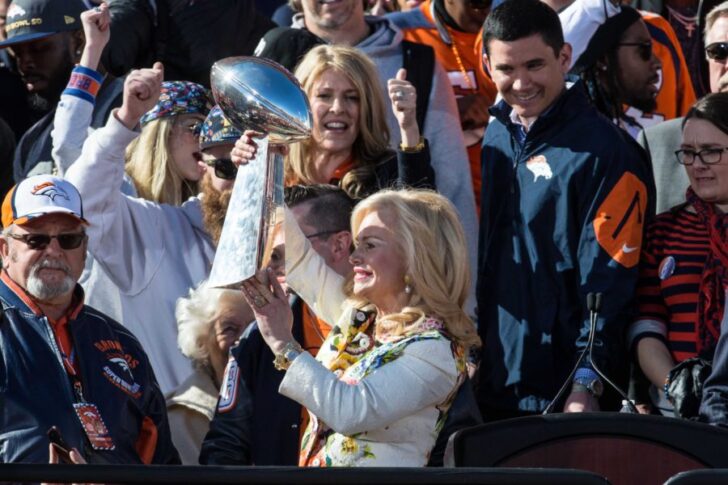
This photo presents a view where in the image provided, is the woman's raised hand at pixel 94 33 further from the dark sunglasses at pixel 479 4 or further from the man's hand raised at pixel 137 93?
the dark sunglasses at pixel 479 4

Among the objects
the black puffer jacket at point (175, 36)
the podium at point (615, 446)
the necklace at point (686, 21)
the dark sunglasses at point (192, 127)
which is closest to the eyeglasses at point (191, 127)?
the dark sunglasses at point (192, 127)

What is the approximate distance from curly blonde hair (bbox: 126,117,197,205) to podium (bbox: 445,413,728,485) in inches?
123

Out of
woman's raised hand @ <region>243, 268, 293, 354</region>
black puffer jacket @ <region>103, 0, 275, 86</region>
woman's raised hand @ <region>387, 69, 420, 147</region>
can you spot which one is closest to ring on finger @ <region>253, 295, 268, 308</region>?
woman's raised hand @ <region>243, 268, 293, 354</region>

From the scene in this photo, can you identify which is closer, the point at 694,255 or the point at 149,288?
the point at 694,255

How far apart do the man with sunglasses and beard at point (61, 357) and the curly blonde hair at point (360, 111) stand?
38.1 inches

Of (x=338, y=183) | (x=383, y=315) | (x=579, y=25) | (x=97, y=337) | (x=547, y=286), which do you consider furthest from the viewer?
(x=579, y=25)

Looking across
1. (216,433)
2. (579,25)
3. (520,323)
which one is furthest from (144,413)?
(579,25)

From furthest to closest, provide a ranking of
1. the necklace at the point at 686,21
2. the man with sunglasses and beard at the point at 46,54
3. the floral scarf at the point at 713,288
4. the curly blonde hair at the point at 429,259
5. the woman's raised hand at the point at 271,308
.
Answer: the necklace at the point at 686,21
the man with sunglasses and beard at the point at 46,54
the floral scarf at the point at 713,288
the curly blonde hair at the point at 429,259
the woman's raised hand at the point at 271,308

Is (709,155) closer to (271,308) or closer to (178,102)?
(271,308)

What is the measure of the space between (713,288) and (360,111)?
1570 millimetres

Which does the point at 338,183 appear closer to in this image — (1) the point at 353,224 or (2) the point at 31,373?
(1) the point at 353,224

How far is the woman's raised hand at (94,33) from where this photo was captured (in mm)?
6133

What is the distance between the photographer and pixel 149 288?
6.10 m

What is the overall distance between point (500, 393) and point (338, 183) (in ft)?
3.41
